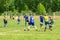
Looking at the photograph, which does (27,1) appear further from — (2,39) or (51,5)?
(2,39)

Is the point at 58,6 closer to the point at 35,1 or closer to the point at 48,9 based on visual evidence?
the point at 48,9

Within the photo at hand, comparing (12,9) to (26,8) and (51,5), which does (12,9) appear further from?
(51,5)

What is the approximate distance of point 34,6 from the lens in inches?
4616

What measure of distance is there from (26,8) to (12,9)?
539 cm

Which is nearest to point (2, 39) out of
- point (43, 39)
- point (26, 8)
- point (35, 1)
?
point (43, 39)

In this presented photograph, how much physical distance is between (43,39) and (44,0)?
9620 cm

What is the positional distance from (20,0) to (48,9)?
45.4 feet

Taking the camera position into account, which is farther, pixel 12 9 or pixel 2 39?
pixel 12 9

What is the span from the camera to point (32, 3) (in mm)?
117250

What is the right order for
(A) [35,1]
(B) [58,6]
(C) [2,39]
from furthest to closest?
1. (A) [35,1]
2. (B) [58,6]
3. (C) [2,39]

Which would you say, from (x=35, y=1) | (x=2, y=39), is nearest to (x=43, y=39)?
(x=2, y=39)

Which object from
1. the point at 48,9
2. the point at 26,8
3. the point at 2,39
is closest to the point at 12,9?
the point at 26,8

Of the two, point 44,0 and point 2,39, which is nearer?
point 2,39

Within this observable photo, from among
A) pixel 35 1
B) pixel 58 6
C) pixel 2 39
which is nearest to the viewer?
pixel 2 39
